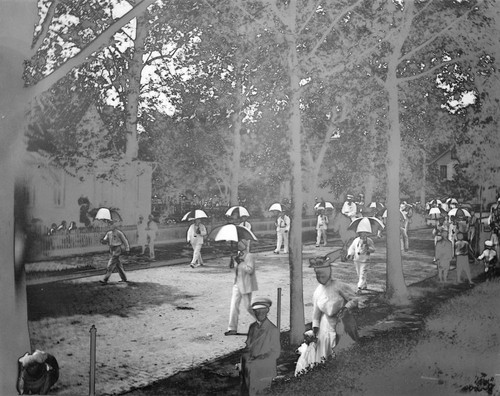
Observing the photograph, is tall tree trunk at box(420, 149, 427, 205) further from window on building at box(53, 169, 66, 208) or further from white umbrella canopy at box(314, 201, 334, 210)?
window on building at box(53, 169, 66, 208)

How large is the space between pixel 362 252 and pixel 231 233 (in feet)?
4.10

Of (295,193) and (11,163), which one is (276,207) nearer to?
(295,193)

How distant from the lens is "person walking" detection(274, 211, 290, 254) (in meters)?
5.31

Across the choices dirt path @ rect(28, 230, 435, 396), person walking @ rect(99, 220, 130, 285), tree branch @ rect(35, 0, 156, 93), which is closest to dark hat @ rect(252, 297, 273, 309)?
dirt path @ rect(28, 230, 435, 396)

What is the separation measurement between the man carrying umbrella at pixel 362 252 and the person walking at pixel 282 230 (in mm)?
600

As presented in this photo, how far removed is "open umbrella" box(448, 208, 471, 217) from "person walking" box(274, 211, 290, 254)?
5.12ft

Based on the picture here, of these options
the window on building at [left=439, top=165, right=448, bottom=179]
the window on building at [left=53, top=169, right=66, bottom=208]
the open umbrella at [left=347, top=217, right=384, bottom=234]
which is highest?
the window on building at [left=439, top=165, right=448, bottom=179]

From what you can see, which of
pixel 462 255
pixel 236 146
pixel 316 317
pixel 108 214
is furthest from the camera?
pixel 108 214

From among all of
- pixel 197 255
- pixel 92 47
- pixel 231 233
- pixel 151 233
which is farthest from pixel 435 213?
pixel 92 47

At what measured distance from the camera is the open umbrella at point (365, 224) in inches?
208

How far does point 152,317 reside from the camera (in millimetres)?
5430

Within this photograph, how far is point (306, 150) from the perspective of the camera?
5348 millimetres

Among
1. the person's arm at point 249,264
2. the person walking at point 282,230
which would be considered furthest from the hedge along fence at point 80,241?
the person walking at point 282,230

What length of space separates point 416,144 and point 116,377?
358 centimetres
